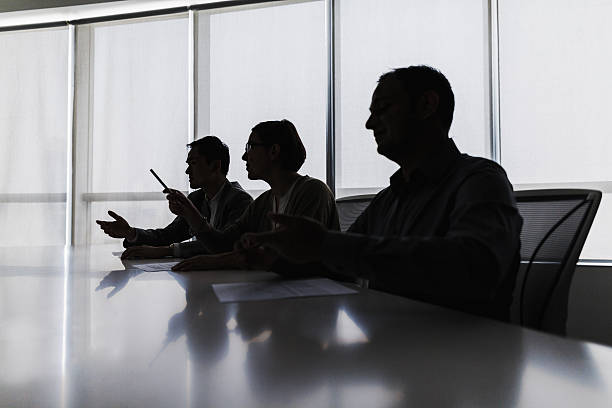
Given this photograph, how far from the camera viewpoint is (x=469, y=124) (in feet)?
11.8

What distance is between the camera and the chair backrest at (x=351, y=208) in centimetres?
200

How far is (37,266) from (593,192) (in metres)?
1.71

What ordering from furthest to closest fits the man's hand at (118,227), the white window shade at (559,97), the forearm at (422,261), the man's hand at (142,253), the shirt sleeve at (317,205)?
the white window shade at (559,97), the man's hand at (118,227), the man's hand at (142,253), the shirt sleeve at (317,205), the forearm at (422,261)

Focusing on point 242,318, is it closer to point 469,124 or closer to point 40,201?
point 469,124

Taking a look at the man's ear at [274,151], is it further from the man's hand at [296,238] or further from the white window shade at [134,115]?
the white window shade at [134,115]

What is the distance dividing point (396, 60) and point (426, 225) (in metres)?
2.74

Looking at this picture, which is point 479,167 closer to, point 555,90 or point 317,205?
point 317,205

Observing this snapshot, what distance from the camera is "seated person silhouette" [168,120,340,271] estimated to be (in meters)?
1.84

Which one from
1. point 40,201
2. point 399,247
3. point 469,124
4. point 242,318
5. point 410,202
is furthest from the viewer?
point 40,201

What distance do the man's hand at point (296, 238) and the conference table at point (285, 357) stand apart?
0.31 ft

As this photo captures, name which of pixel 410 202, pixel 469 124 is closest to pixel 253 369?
pixel 410 202

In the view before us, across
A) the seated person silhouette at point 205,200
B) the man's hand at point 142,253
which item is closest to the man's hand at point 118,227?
the seated person silhouette at point 205,200

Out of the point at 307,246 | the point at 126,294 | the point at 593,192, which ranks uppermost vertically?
the point at 593,192

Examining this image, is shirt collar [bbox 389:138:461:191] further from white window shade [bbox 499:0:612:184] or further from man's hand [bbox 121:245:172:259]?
white window shade [bbox 499:0:612:184]
